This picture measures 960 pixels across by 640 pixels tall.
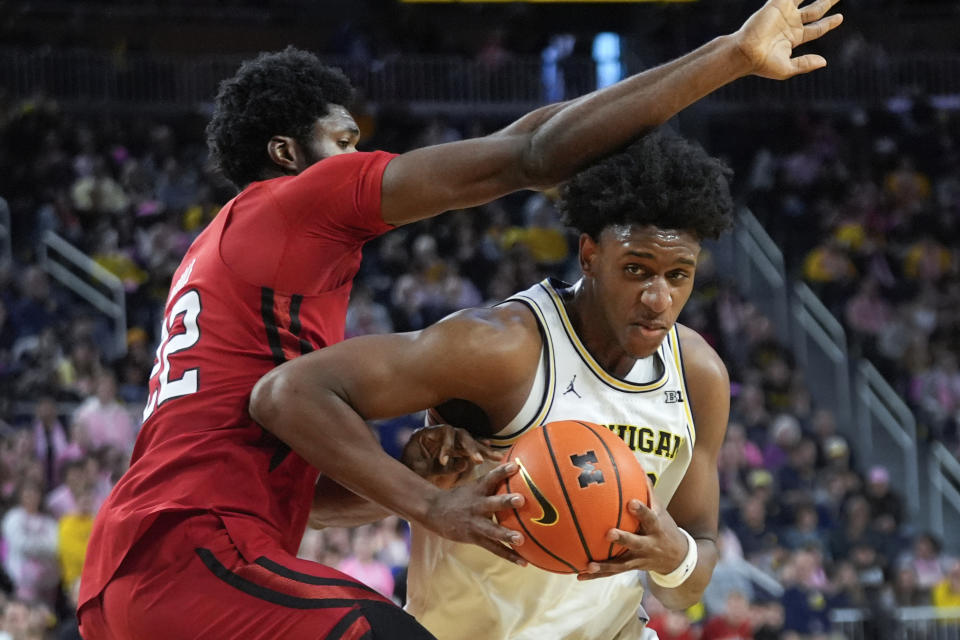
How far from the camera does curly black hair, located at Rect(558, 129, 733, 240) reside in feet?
11.1

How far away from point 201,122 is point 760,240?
6.61 m

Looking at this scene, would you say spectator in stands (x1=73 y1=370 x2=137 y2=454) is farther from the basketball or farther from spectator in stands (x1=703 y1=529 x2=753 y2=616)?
the basketball

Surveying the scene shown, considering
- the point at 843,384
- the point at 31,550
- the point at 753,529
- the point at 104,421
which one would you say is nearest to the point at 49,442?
the point at 104,421

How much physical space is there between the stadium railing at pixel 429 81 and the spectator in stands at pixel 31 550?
767 cm

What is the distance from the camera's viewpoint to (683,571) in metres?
3.38

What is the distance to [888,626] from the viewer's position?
9500 mm

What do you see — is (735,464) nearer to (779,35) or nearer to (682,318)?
(682,318)

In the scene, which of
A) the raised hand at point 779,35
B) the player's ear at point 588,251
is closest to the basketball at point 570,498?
the player's ear at point 588,251

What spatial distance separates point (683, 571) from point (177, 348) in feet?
4.63

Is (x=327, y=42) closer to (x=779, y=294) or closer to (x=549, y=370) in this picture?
(x=779, y=294)

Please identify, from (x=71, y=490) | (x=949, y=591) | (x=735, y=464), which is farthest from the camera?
(x=735, y=464)

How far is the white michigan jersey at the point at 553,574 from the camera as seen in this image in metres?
3.49

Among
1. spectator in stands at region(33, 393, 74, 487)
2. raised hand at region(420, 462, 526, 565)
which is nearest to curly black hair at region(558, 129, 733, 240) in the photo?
raised hand at region(420, 462, 526, 565)

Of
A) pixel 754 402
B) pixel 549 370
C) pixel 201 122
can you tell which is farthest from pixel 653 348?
pixel 201 122
